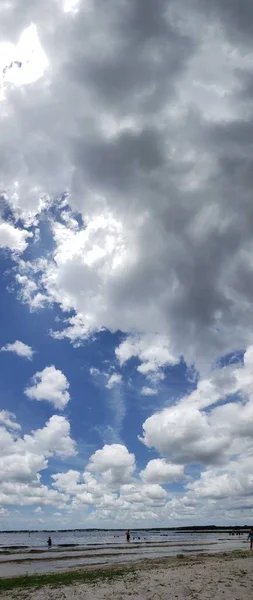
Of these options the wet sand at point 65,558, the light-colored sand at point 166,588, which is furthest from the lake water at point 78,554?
the light-colored sand at point 166,588

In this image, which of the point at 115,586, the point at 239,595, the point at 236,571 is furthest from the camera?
the point at 236,571

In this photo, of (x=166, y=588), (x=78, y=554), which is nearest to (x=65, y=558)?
(x=78, y=554)

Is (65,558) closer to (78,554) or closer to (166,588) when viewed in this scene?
(78,554)

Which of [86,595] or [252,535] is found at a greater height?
[86,595]

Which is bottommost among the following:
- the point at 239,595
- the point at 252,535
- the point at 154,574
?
the point at 252,535

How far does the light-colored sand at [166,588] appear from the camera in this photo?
64.8 feet

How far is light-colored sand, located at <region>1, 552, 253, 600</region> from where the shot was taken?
19.8 metres

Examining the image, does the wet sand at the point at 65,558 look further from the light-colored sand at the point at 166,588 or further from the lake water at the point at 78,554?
the light-colored sand at the point at 166,588

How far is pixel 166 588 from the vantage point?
2214 centimetres

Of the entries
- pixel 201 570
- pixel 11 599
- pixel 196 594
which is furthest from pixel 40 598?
pixel 201 570

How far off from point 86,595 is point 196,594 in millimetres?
6421

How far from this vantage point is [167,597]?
19.6 meters

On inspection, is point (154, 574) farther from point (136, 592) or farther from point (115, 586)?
point (136, 592)

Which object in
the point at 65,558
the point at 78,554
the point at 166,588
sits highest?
the point at 166,588
